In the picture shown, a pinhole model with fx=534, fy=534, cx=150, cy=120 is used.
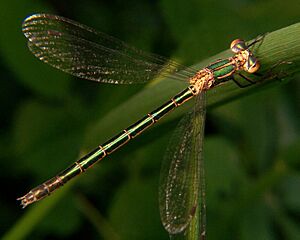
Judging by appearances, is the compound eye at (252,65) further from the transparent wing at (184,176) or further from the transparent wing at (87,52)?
the transparent wing at (87,52)

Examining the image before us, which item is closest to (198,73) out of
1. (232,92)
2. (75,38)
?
(232,92)

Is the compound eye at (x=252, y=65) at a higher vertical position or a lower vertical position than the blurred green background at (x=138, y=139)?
lower

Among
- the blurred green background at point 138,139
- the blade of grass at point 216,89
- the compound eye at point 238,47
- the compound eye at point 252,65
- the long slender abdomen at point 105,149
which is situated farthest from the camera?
the blurred green background at point 138,139

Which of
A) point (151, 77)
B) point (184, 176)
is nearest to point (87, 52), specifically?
point (151, 77)

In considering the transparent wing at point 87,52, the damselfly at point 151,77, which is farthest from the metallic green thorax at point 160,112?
the transparent wing at point 87,52

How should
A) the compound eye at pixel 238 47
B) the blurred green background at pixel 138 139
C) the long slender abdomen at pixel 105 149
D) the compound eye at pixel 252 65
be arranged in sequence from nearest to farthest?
the compound eye at pixel 252 65, the compound eye at pixel 238 47, the long slender abdomen at pixel 105 149, the blurred green background at pixel 138 139

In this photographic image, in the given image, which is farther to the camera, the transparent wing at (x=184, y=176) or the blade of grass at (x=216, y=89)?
the transparent wing at (x=184, y=176)

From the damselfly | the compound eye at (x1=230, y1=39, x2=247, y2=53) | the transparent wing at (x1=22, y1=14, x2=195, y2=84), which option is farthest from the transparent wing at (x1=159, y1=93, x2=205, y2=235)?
the transparent wing at (x1=22, y1=14, x2=195, y2=84)
